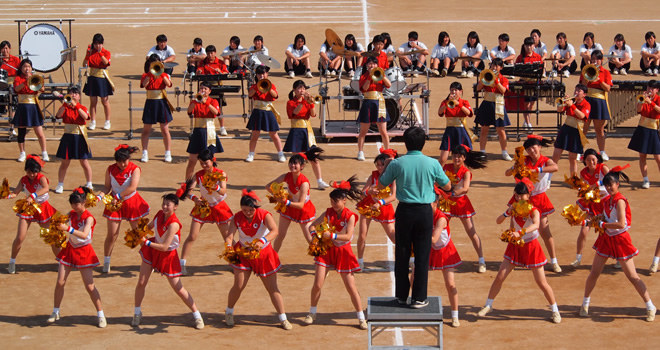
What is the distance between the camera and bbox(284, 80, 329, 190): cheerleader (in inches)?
645

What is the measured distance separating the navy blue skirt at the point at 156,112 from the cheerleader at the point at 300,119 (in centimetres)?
239

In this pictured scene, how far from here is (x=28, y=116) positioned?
17562 millimetres

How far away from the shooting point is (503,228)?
1486cm

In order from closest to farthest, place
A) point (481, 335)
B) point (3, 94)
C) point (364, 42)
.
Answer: point (481, 335) < point (3, 94) < point (364, 42)

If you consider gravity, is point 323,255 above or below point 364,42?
below

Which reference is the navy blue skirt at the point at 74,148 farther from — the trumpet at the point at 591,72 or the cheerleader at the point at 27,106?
the trumpet at the point at 591,72

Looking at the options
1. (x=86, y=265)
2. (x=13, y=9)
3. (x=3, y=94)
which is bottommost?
(x=86, y=265)

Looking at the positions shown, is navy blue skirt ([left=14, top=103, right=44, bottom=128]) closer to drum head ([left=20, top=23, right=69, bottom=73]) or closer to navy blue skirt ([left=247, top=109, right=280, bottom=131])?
drum head ([left=20, top=23, right=69, bottom=73])

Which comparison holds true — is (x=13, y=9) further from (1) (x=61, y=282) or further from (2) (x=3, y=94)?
(1) (x=61, y=282)

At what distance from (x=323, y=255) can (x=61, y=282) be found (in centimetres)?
283

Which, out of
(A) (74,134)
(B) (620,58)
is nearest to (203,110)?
(A) (74,134)

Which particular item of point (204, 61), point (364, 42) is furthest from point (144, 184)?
point (364, 42)

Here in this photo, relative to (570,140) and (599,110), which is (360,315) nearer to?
(570,140)

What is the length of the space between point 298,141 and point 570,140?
166 inches
